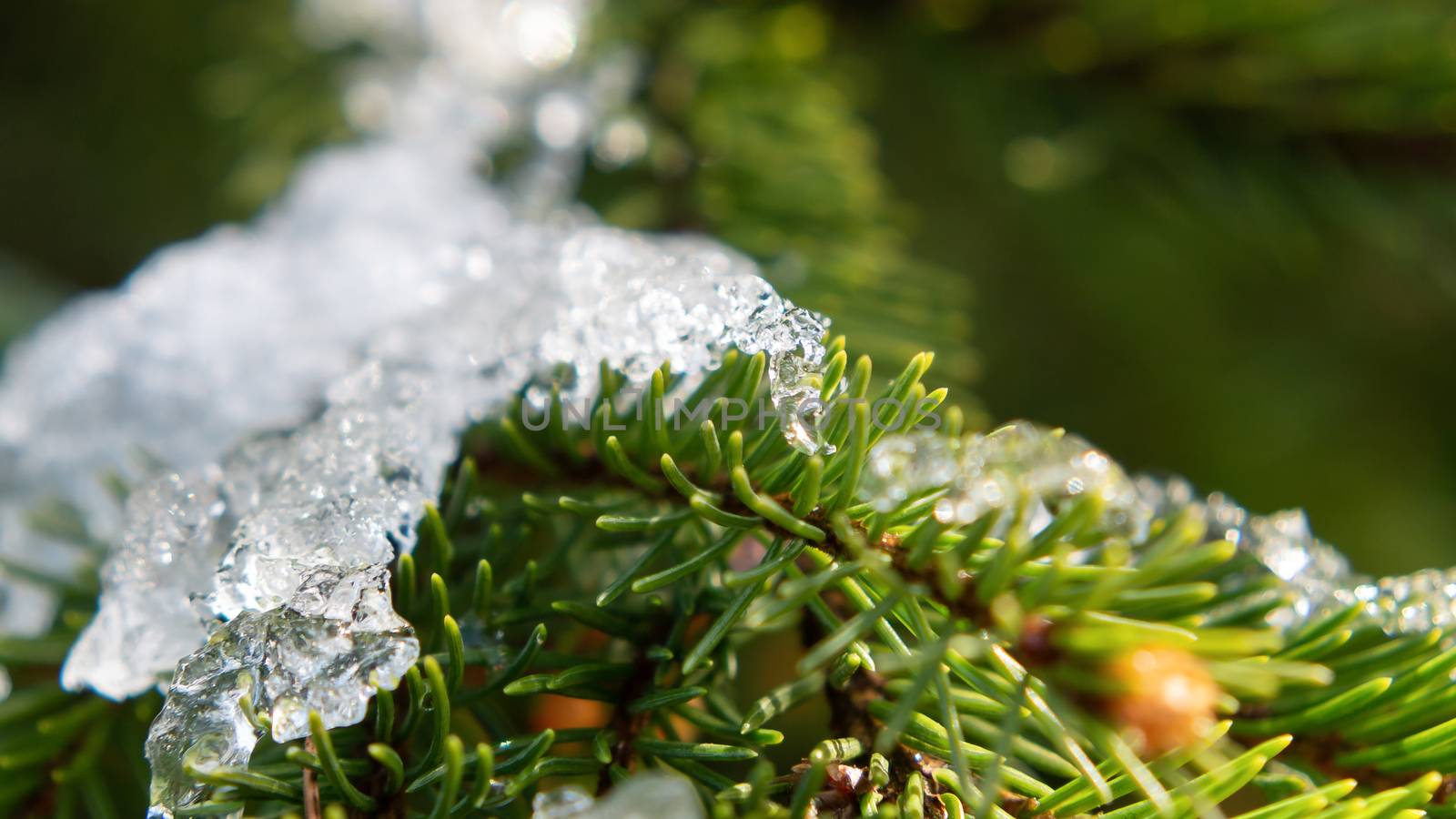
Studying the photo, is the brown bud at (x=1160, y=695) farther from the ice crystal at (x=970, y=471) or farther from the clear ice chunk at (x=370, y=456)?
the clear ice chunk at (x=370, y=456)

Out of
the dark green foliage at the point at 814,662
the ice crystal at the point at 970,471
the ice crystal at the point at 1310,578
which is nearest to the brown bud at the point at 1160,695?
the dark green foliage at the point at 814,662

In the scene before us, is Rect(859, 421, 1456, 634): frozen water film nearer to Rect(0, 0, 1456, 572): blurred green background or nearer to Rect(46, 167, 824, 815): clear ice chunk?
Rect(46, 167, 824, 815): clear ice chunk

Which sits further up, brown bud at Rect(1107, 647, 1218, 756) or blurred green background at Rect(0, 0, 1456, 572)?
blurred green background at Rect(0, 0, 1456, 572)

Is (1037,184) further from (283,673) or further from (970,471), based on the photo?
(283,673)

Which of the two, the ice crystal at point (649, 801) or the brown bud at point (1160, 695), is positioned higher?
the brown bud at point (1160, 695)

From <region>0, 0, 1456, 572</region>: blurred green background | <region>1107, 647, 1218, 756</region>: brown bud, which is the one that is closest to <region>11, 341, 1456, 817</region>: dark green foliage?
<region>1107, 647, 1218, 756</region>: brown bud

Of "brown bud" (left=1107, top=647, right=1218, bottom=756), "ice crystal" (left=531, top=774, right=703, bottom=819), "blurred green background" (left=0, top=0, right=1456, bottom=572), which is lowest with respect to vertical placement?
"ice crystal" (left=531, top=774, right=703, bottom=819)

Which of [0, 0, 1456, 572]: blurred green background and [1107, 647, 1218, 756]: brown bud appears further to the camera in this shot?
[0, 0, 1456, 572]: blurred green background

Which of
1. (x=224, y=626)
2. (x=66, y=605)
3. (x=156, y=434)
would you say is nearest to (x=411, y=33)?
(x=156, y=434)

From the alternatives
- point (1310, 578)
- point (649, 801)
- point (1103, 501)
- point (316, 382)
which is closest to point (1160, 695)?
point (1103, 501)
